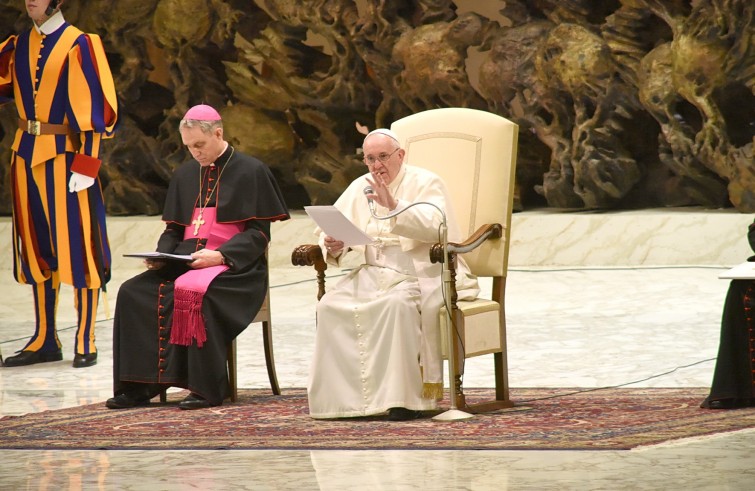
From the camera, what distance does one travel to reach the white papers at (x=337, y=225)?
5746 mm

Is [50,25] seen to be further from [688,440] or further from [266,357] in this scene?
[688,440]

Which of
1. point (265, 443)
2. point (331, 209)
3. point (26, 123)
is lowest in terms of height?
point (265, 443)

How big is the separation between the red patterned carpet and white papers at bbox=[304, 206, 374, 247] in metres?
0.77

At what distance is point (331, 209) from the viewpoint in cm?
574

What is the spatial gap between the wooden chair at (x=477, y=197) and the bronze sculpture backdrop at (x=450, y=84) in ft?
14.9

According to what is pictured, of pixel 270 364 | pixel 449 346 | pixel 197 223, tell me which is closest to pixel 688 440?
pixel 449 346

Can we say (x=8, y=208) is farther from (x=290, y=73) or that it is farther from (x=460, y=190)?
(x=460, y=190)

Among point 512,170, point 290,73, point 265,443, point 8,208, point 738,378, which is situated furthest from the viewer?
point 8,208

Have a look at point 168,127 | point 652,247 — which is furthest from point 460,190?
point 168,127

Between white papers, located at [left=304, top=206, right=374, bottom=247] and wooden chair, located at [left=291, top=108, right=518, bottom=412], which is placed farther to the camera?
wooden chair, located at [left=291, top=108, right=518, bottom=412]

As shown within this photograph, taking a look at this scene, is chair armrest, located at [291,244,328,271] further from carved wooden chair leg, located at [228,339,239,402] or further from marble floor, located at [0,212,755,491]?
marble floor, located at [0,212,755,491]

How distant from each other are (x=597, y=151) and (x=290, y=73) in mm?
3058

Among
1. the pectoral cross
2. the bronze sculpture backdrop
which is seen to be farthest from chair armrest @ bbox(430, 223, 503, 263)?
the bronze sculpture backdrop

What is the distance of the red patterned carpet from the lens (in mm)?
5066
